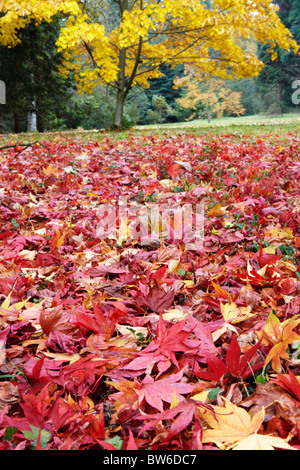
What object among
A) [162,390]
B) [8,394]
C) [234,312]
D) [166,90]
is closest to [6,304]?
[8,394]

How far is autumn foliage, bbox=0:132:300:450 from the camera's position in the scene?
79 centimetres

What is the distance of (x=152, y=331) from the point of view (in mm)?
1171

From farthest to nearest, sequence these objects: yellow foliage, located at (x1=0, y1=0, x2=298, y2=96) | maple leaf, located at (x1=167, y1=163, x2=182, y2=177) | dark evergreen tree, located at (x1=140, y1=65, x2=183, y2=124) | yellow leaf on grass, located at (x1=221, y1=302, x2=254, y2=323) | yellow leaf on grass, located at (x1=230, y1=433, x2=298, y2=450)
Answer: dark evergreen tree, located at (x1=140, y1=65, x2=183, y2=124) → yellow foliage, located at (x1=0, y1=0, x2=298, y2=96) → maple leaf, located at (x1=167, y1=163, x2=182, y2=177) → yellow leaf on grass, located at (x1=221, y1=302, x2=254, y2=323) → yellow leaf on grass, located at (x1=230, y1=433, x2=298, y2=450)

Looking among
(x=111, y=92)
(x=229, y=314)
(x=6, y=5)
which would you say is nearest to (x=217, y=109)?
(x=111, y=92)

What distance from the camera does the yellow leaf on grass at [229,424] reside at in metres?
0.76

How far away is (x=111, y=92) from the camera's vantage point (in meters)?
27.7

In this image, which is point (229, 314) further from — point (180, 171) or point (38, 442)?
point (180, 171)

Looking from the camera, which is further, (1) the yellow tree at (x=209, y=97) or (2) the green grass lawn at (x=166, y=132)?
(1) the yellow tree at (x=209, y=97)

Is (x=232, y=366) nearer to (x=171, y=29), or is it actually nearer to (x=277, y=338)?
(x=277, y=338)

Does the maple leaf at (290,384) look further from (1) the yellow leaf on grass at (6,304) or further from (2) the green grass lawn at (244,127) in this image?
(2) the green grass lawn at (244,127)

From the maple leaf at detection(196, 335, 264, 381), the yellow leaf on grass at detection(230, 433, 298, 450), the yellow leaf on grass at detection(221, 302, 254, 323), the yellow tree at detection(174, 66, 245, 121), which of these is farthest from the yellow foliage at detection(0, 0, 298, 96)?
the yellow tree at detection(174, 66, 245, 121)

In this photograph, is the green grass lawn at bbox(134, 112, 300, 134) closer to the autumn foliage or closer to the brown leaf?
the autumn foliage

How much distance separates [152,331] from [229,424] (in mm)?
441

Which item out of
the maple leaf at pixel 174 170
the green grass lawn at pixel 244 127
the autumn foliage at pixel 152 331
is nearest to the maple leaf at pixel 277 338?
the autumn foliage at pixel 152 331
